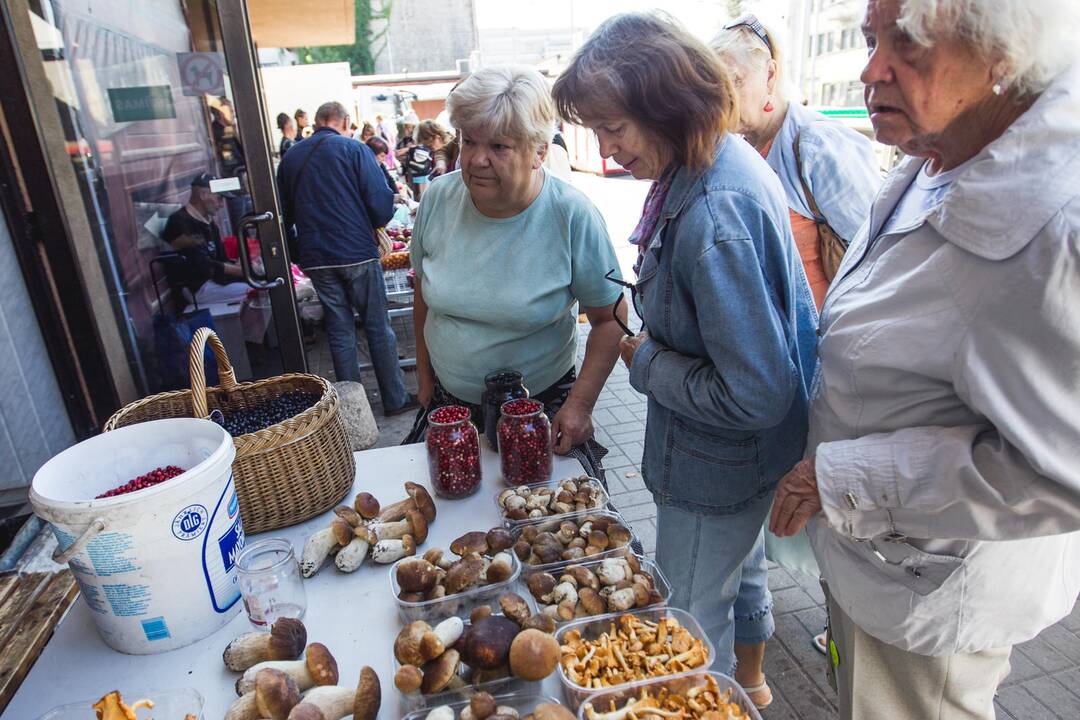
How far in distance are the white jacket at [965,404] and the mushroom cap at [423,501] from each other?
80 cm

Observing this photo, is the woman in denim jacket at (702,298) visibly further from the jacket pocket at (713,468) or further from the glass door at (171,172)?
the glass door at (171,172)

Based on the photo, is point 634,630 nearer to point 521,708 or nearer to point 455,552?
point 521,708

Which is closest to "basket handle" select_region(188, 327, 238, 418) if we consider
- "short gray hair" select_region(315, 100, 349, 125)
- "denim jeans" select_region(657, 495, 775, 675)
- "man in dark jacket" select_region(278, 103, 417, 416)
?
"denim jeans" select_region(657, 495, 775, 675)

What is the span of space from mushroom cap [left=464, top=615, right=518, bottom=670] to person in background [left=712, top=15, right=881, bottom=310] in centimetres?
160

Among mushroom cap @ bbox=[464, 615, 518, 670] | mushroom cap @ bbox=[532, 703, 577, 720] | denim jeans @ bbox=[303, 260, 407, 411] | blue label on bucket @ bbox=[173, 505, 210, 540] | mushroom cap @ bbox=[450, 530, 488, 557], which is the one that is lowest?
denim jeans @ bbox=[303, 260, 407, 411]

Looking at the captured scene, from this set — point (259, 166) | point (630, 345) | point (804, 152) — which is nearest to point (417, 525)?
point (630, 345)

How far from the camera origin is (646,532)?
113 inches

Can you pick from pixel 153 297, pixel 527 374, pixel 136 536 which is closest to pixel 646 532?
pixel 527 374

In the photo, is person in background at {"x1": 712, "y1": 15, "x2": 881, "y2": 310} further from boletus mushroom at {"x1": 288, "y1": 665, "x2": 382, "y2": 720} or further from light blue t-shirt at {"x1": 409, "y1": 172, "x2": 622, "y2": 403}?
boletus mushroom at {"x1": 288, "y1": 665, "x2": 382, "y2": 720}

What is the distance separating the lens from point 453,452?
1438mm

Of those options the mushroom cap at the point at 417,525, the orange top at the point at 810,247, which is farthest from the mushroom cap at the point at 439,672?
the orange top at the point at 810,247

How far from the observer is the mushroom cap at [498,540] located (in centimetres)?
119

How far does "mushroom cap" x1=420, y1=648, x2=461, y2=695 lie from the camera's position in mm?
902

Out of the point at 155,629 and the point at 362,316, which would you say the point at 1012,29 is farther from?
the point at 362,316
